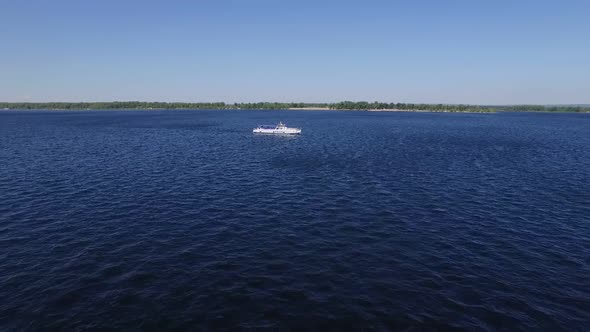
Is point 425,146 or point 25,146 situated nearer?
point 25,146

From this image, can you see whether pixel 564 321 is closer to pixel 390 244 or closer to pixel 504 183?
pixel 390 244

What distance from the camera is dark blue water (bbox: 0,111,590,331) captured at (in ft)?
83.9

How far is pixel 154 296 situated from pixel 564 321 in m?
33.4

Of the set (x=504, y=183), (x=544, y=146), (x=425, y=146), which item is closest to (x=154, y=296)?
(x=504, y=183)

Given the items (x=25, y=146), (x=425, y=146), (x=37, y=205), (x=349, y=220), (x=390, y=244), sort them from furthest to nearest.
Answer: (x=425, y=146)
(x=25, y=146)
(x=37, y=205)
(x=349, y=220)
(x=390, y=244)

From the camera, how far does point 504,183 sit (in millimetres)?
64750

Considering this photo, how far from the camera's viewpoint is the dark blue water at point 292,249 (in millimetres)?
25562

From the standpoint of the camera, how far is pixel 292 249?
36250mm

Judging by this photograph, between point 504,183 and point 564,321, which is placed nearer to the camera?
point 564,321

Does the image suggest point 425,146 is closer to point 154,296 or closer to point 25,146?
point 154,296

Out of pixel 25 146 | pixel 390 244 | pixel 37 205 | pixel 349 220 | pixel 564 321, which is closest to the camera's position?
pixel 564 321

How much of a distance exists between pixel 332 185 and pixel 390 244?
83.5 ft

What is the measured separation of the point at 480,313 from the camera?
25.8m

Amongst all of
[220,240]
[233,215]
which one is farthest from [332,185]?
[220,240]
